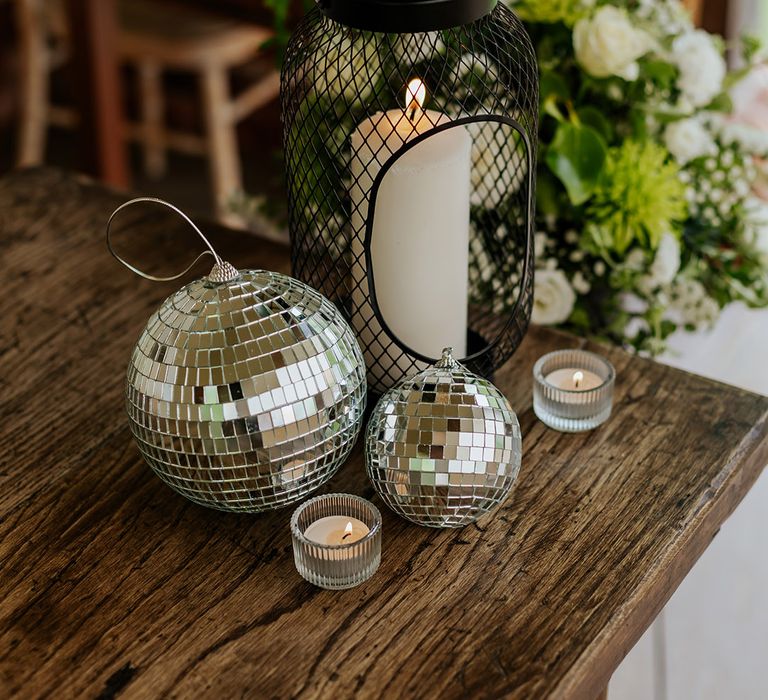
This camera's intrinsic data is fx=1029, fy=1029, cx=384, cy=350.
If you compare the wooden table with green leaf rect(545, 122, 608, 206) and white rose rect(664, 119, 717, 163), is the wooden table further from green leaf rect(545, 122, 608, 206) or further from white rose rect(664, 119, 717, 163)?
white rose rect(664, 119, 717, 163)

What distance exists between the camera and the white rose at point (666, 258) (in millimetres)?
1021

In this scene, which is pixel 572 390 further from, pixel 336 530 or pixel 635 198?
pixel 635 198

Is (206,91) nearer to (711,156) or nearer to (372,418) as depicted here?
(711,156)

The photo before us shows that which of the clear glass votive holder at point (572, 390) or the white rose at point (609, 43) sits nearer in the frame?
the clear glass votive holder at point (572, 390)

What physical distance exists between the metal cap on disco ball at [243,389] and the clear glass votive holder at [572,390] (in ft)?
0.54

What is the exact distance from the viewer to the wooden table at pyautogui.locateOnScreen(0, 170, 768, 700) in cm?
58

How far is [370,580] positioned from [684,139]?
63 centimetres

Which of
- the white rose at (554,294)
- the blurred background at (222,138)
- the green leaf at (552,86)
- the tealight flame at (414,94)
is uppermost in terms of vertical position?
the tealight flame at (414,94)

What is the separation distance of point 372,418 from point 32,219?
542mm

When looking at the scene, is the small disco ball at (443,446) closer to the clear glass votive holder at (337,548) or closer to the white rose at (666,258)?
the clear glass votive holder at (337,548)

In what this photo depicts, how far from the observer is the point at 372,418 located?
2.15ft

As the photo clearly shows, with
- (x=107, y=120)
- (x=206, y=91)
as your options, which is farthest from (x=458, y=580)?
(x=206, y=91)

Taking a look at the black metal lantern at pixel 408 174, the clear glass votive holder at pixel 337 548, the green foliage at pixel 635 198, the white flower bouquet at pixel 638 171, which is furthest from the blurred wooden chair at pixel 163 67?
the clear glass votive holder at pixel 337 548

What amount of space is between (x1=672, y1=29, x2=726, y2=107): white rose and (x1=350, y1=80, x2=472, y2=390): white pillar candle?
0.45 meters
